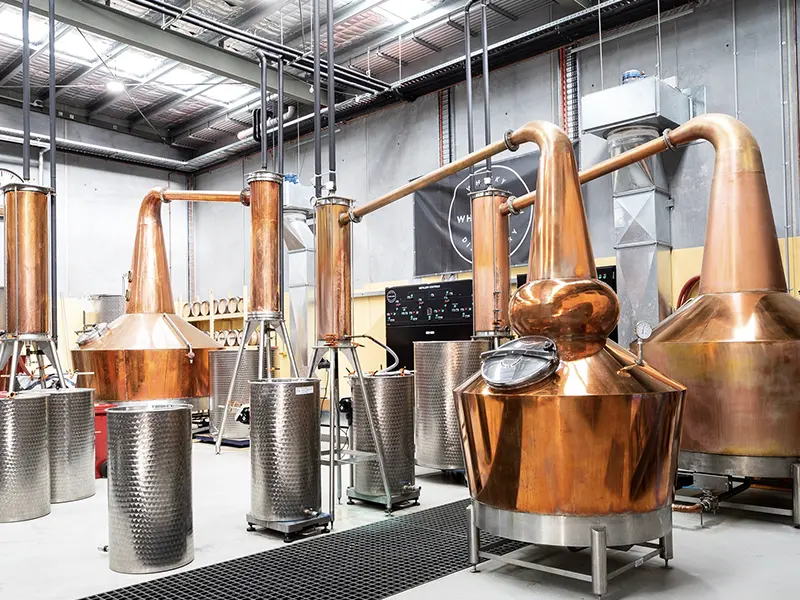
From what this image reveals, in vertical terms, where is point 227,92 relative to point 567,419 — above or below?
above

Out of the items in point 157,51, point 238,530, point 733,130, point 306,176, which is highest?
point 157,51

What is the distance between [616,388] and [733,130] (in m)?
1.98

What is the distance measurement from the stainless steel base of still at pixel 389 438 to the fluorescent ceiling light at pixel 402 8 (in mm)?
4889

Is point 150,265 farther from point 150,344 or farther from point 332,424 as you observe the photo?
point 332,424

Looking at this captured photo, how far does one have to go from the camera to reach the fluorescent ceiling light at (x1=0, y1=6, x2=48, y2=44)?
757 centimetres

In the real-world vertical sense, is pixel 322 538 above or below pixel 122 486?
below

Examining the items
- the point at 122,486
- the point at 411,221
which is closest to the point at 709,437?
the point at 122,486

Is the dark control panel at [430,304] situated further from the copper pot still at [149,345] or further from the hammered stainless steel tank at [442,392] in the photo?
the hammered stainless steel tank at [442,392]

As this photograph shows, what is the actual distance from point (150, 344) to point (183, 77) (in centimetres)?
459

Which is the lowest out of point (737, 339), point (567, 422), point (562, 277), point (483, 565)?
point (483, 565)

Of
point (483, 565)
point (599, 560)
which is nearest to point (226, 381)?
point (483, 565)

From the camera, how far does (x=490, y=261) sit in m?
4.64

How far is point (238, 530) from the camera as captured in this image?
356cm

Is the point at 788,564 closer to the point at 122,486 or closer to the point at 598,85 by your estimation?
the point at 122,486
